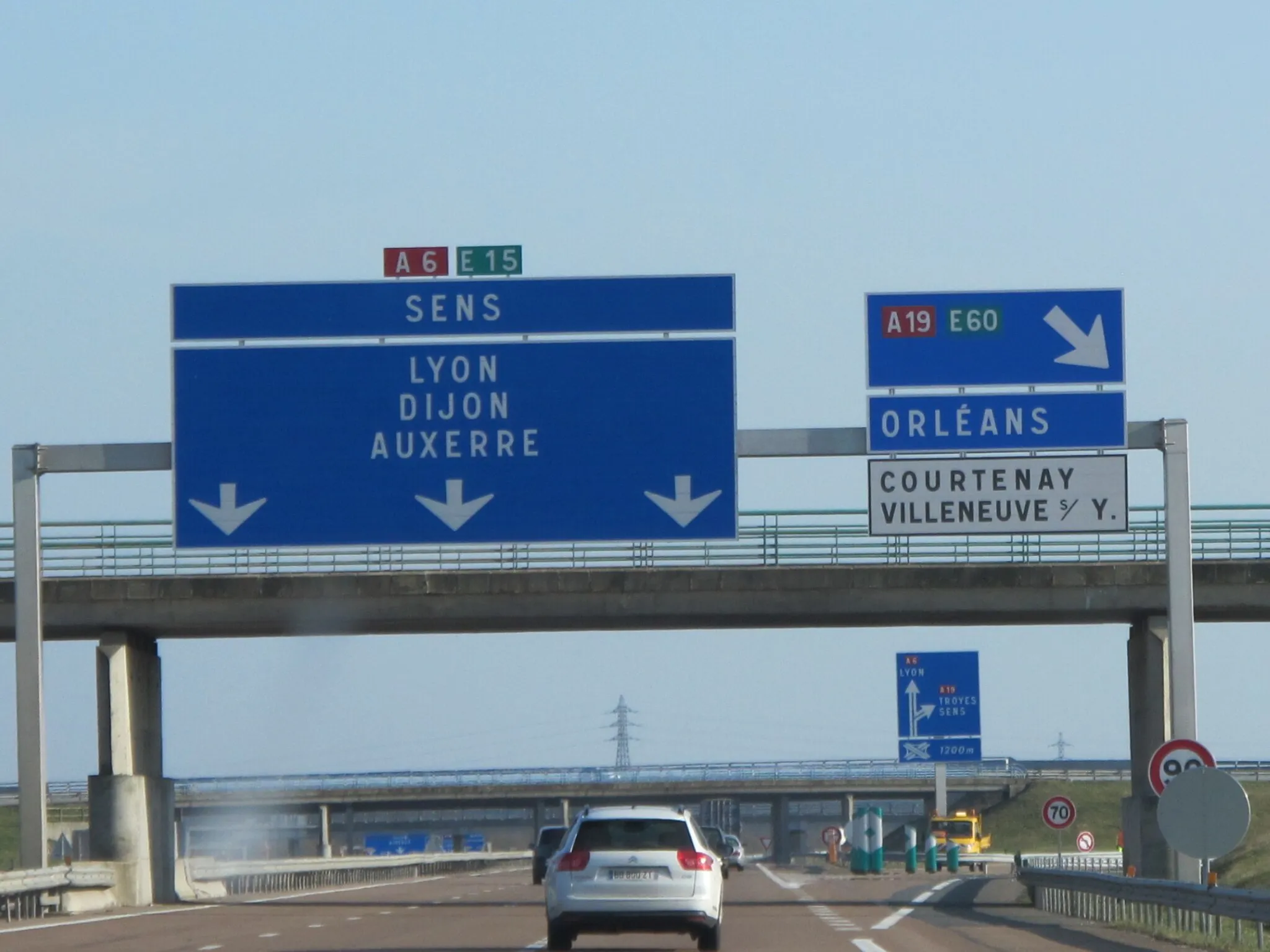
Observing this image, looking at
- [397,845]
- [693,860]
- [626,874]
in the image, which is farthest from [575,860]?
[397,845]

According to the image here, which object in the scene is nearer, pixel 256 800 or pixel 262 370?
pixel 262 370

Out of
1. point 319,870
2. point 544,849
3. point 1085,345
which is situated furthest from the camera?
point 319,870

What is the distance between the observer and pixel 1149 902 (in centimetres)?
2500

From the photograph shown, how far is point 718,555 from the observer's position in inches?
1359

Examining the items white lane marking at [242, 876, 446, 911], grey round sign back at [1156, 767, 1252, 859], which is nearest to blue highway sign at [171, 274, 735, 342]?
grey round sign back at [1156, 767, 1252, 859]

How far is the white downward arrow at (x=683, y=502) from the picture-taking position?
93.4 feet

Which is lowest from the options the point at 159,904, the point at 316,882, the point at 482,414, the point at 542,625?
the point at 316,882

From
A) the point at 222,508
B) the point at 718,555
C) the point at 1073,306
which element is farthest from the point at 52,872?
the point at 1073,306

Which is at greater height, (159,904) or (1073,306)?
(1073,306)

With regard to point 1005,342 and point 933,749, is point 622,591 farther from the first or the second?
point 933,749

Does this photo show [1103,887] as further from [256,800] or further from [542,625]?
[256,800]

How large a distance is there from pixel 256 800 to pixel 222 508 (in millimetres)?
19033

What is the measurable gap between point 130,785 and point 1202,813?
1947 cm

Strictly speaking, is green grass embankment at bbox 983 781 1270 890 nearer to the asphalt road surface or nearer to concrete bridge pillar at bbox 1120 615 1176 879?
concrete bridge pillar at bbox 1120 615 1176 879
